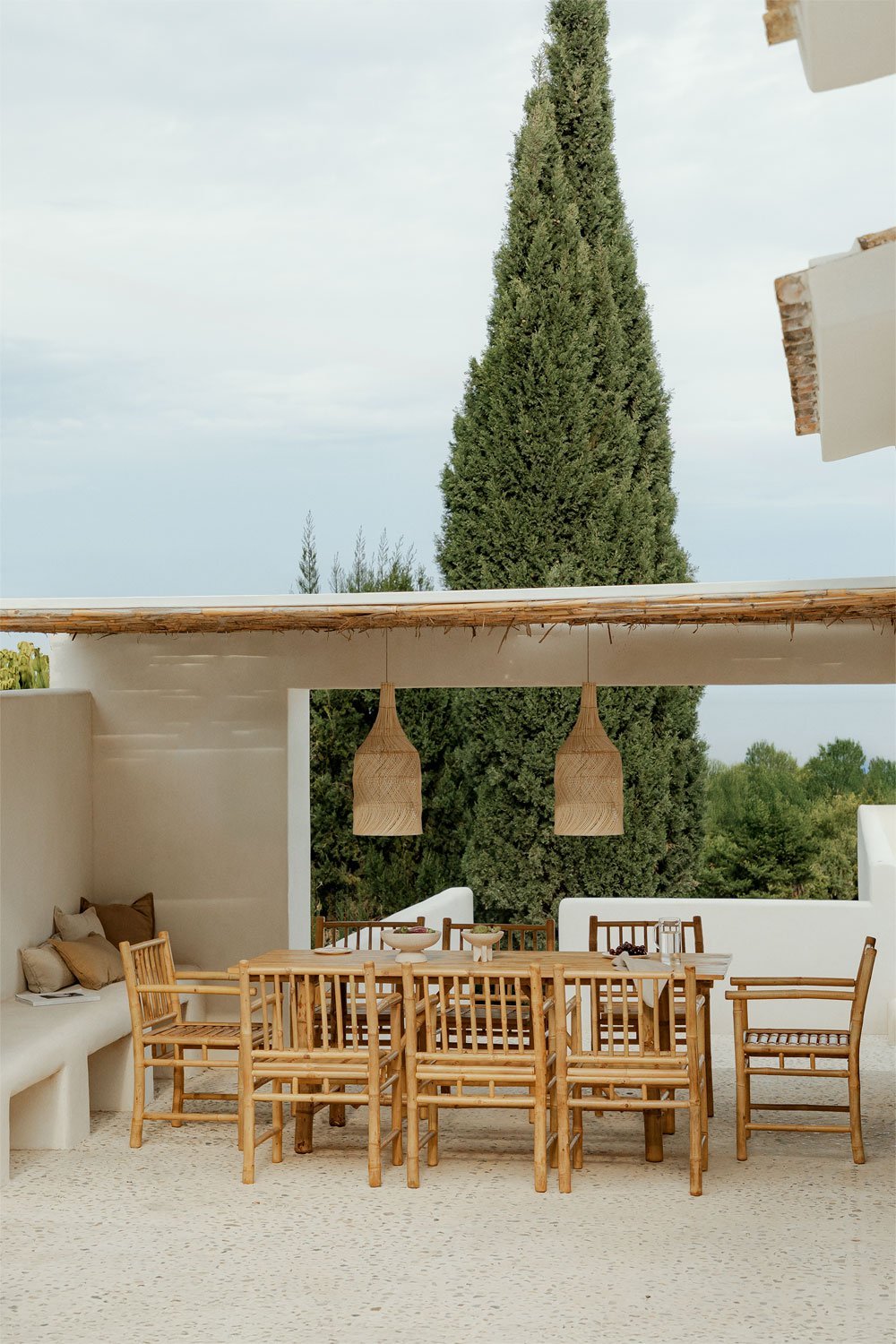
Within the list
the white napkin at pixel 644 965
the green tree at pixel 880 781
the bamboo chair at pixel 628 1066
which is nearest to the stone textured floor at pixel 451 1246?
the bamboo chair at pixel 628 1066

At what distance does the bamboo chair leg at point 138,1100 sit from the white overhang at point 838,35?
5.21 m

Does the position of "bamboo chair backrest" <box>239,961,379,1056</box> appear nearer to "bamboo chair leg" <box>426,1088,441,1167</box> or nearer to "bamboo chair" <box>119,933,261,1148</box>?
"bamboo chair" <box>119,933,261,1148</box>

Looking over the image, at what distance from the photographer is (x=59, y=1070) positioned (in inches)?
257

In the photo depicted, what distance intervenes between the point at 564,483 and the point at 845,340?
10994 millimetres

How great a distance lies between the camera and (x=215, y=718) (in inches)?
342

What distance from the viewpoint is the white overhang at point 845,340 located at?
2.95 metres

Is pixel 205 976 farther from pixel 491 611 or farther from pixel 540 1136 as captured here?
pixel 491 611

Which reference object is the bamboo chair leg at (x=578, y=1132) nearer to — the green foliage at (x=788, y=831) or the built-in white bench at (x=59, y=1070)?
the built-in white bench at (x=59, y=1070)

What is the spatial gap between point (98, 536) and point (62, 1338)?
2631 centimetres

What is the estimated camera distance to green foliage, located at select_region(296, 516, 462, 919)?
13.5 metres

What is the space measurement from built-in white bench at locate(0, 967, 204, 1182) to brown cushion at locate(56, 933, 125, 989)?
38 cm

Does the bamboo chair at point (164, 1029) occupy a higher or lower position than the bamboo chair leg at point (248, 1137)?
higher

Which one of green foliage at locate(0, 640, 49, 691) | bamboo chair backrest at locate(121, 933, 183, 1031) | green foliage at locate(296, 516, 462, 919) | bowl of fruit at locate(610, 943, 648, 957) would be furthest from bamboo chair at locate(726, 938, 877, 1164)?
green foliage at locate(296, 516, 462, 919)

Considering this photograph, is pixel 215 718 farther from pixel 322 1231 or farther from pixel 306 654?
pixel 322 1231
